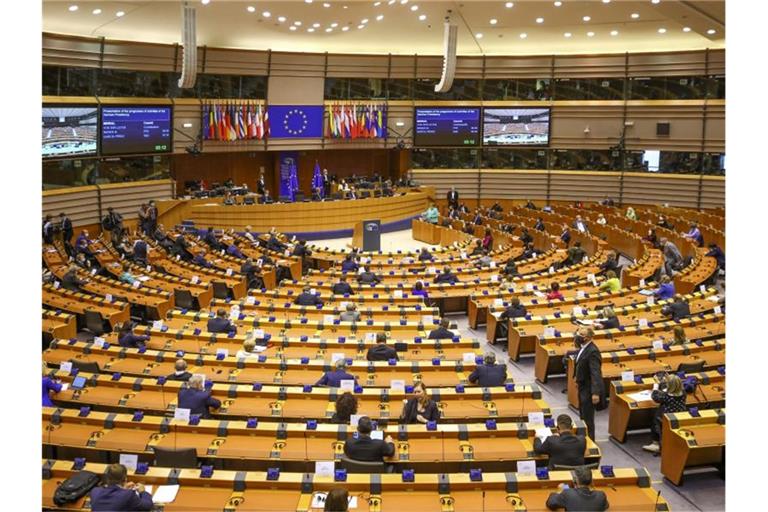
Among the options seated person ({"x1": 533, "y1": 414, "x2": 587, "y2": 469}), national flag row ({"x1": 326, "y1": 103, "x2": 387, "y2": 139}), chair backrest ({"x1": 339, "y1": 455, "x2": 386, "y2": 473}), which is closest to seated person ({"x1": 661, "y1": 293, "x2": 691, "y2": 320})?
seated person ({"x1": 533, "y1": 414, "x2": 587, "y2": 469})

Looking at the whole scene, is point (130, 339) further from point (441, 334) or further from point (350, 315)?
point (441, 334)

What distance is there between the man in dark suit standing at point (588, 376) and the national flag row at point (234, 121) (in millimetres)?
23955

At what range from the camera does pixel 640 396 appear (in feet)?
35.6

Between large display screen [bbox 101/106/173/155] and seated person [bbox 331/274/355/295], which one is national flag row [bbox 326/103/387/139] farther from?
seated person [bbox 331/274/355/295]

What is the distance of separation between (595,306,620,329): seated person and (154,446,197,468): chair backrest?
865 centimetres

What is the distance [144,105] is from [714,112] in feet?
80.1

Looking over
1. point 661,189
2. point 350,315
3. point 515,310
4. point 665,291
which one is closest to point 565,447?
point 350,315

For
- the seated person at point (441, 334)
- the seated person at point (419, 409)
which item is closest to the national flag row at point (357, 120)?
the seated person at point (441, 334)

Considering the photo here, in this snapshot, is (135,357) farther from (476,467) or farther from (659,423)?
(659,423)

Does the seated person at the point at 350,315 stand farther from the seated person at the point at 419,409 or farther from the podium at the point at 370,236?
the podium at the point at 370,236

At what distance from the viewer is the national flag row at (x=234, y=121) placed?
31609 millimetres

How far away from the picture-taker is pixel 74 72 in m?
27.8

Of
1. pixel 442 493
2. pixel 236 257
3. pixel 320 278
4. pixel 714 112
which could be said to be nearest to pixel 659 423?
pixel 442 493

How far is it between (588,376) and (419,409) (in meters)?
2.55
